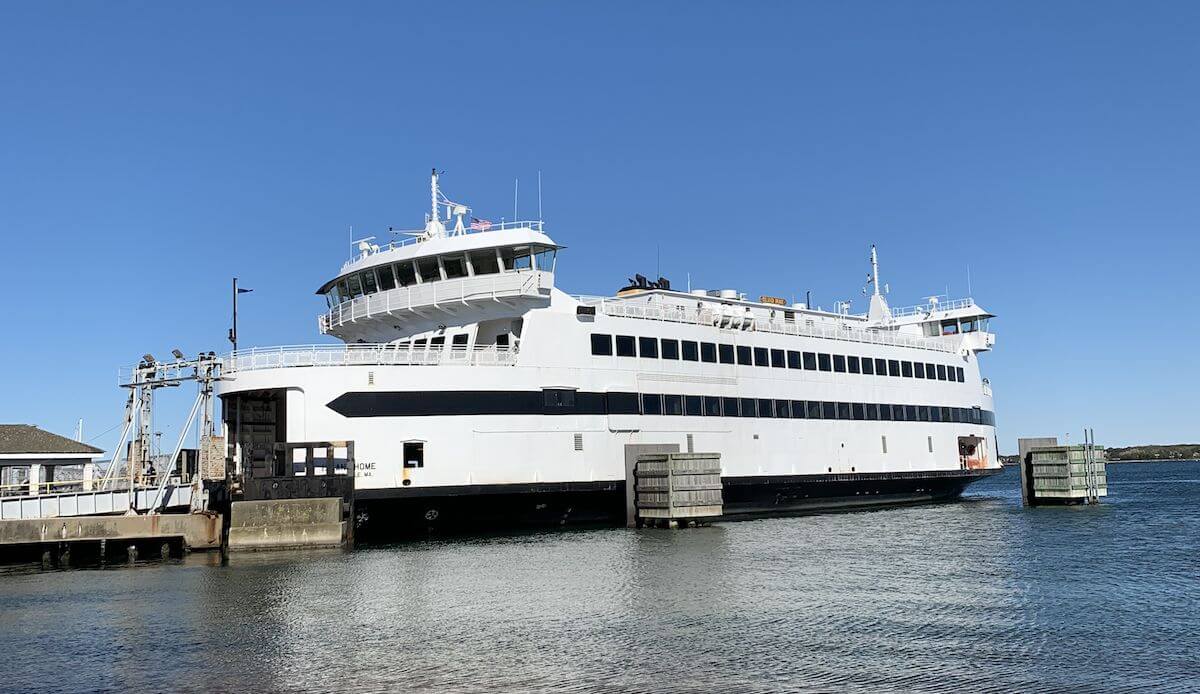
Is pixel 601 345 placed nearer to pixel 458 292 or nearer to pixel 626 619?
pixel 458 292

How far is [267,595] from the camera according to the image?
18.2m

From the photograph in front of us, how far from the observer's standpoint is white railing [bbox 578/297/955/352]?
3328 centimetres

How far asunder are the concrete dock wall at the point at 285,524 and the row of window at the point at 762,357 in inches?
401

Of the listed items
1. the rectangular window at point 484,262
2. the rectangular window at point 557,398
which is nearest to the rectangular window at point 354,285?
the rectangular window at point 484,262

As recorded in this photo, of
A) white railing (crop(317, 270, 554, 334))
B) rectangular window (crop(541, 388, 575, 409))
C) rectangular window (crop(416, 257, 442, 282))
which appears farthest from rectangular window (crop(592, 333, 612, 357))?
rectangular window (crop(416, 257, 442, 282))

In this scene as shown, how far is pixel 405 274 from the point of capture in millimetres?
32000

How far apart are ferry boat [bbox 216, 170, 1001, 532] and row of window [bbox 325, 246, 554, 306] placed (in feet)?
0.16

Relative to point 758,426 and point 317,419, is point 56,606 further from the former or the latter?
point 758,426

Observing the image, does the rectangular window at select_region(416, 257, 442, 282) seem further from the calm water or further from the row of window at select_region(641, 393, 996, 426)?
the calm water

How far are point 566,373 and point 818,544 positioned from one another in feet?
30.6

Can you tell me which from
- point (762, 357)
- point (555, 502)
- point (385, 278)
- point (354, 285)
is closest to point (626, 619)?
point (555, 502)

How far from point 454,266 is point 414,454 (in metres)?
6.50

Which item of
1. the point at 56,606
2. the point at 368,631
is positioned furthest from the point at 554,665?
the point at 56,606

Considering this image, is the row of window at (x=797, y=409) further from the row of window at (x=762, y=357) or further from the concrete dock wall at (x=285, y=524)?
the concrete dock wall at (x=285, y=524)
